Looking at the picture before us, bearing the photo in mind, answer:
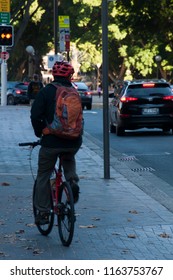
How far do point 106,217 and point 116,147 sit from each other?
12.6m

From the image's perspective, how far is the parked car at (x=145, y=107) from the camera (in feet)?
95.5

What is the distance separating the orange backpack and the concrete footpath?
3.50ft

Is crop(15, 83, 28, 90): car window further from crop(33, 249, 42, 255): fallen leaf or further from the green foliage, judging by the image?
crop(33, 249, 42, 255): fallen leaf

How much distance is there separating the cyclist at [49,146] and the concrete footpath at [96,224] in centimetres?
43

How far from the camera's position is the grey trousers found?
10164 mm

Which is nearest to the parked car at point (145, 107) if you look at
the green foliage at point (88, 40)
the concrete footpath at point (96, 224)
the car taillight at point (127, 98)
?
the car taillight at point (127, 98)

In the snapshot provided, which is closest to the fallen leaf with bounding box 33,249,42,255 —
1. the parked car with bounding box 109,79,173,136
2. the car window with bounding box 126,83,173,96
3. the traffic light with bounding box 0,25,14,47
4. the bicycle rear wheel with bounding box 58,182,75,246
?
the bicycle rear wheel with bounding box 58,182,75,246

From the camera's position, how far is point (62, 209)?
1013 cm

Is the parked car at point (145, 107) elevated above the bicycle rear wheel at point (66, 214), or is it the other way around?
the bicycle rear wheel at point (66, 214)

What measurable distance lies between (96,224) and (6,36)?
24930 mm

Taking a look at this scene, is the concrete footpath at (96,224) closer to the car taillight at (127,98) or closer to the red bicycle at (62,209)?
the red bicycle at (62,209)

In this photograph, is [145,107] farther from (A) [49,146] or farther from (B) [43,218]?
(A) [49,146]

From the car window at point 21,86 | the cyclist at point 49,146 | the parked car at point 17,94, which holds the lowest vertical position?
the parked car at point 17,94
